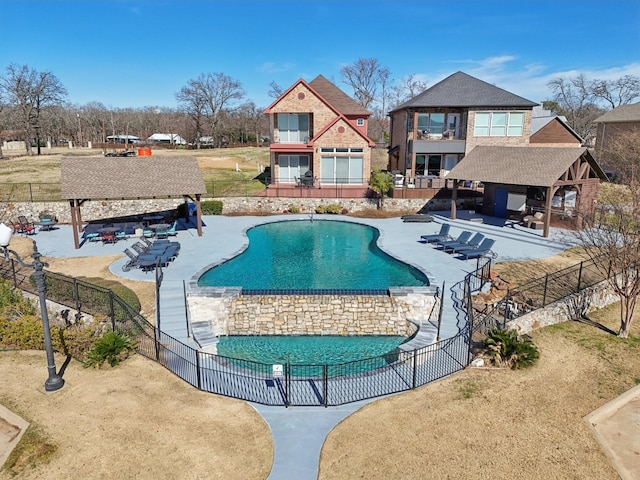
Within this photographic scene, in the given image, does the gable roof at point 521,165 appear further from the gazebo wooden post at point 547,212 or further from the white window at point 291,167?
the white window at point 291,167

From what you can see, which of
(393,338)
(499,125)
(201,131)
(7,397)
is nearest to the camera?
(7,397)

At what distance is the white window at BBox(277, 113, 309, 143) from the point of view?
38.7m

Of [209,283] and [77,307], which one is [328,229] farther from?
[77,307]

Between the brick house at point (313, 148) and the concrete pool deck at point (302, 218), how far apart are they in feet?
16.7

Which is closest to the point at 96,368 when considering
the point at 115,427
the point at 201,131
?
the point at 115,427

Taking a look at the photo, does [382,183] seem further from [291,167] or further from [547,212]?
[547,212]

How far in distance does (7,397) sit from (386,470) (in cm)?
954

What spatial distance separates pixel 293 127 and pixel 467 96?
1548cm

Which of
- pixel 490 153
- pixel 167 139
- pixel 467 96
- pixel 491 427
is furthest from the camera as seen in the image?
pixel 167 139

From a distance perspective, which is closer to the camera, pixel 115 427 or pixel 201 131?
pixel 115 427

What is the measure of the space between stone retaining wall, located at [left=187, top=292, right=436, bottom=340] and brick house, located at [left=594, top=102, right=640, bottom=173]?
141 ft

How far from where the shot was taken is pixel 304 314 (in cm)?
1700

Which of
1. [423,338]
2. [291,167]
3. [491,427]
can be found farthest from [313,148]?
[491,427]

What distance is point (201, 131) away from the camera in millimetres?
80312
